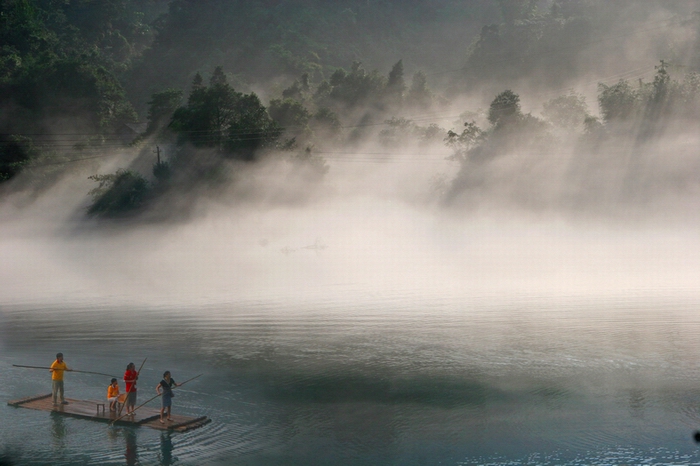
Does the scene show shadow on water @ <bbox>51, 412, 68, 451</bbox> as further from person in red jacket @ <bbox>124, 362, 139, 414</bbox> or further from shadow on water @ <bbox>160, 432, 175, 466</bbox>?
shadow on water @ <bbox>160, 432, 175, 466</bbox>

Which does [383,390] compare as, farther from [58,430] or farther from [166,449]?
[58,430]

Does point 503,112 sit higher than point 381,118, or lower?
lower

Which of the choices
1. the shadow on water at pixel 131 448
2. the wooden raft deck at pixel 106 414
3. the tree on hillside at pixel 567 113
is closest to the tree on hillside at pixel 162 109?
the tree on hillside at pixel 567 113

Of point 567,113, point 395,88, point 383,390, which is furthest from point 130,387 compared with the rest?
point 395,88

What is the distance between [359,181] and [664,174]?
34.8m

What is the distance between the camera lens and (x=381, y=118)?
124 m

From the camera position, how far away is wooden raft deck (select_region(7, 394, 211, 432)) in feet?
86.9

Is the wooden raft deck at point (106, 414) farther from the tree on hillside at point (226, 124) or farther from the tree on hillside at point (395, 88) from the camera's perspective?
the tree on hillside at point (395, 88)

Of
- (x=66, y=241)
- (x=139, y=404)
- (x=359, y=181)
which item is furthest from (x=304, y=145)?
(x=139, y=404)

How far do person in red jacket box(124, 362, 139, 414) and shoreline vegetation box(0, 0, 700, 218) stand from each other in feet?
201

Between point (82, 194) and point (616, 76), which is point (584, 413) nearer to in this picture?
point (82, 194)

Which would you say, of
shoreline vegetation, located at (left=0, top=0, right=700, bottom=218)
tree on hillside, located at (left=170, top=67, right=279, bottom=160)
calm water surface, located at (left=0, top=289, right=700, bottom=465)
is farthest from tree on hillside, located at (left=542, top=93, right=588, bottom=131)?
calm water surface, located at (left=0, top=289, right=700, bottom=465)

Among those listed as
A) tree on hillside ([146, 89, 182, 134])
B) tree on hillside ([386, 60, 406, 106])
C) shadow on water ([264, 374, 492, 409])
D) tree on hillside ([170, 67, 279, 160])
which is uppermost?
tree on hillside ([386, 60, 406, 106])

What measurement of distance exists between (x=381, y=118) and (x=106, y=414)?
326ft
